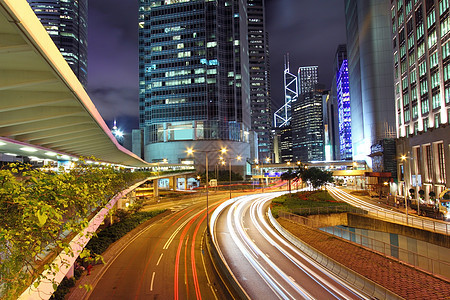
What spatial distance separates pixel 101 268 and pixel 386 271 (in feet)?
61.7

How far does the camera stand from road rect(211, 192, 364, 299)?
14.6 meters

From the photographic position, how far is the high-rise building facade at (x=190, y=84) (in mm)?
107312

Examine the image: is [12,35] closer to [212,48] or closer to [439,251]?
[439,251]

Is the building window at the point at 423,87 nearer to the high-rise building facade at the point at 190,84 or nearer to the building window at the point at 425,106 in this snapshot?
the building window at the point at 425,106

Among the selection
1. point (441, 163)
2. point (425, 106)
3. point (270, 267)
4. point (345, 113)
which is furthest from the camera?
point (345, 113)

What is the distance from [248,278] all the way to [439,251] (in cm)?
2238

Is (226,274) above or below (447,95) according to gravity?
below

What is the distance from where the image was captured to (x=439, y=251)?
89.4ft

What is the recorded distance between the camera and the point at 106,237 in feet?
82.6

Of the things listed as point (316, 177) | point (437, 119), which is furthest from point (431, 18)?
point (316, 177)

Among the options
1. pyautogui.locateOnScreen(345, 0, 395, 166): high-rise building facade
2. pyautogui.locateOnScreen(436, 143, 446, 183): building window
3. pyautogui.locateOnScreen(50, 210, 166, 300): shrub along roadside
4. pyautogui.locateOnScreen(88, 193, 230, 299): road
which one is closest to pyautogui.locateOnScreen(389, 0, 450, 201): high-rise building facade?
pyautogui.locateOnScreen(436, 143, 446, 183): building window

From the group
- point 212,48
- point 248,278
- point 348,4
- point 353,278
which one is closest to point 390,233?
point 353,278

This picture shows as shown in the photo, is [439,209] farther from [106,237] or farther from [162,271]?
[106,237]

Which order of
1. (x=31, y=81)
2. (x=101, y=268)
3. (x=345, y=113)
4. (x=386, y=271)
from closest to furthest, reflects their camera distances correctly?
(x=31, y=81), (x=386, y=271), (x=101, y=268), (x=345, y=113)
